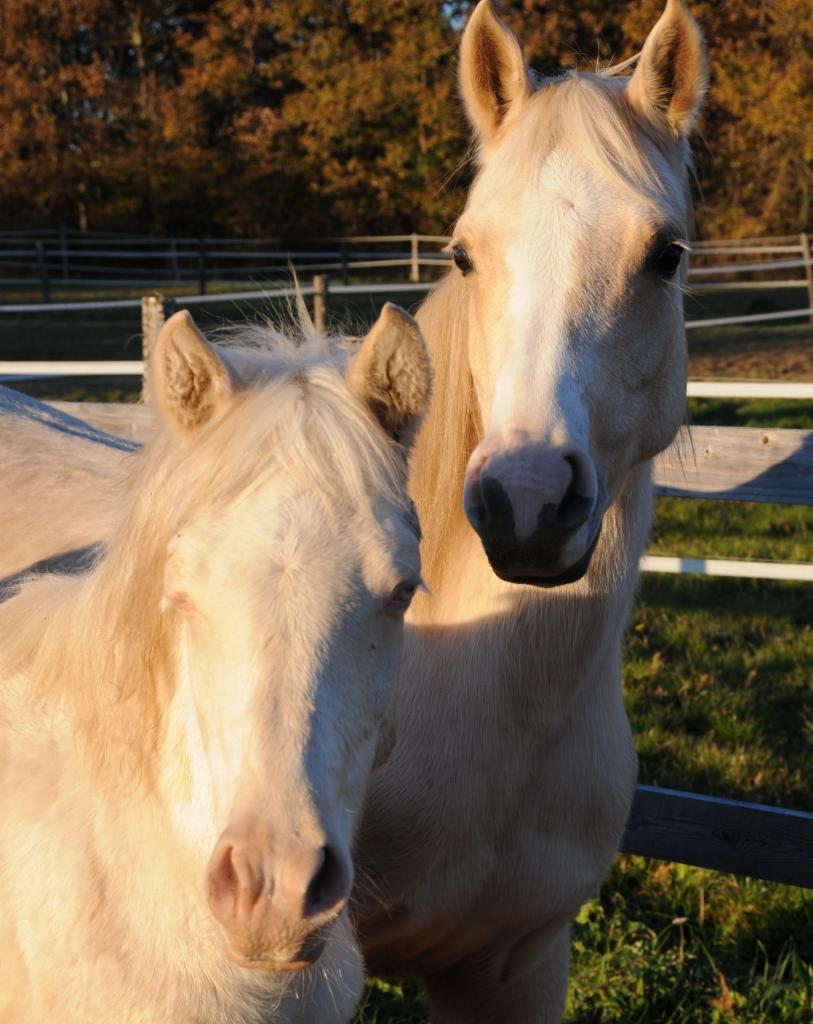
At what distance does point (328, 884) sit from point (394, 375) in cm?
82

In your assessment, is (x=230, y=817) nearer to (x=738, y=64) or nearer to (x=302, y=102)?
(x=738, y=64)

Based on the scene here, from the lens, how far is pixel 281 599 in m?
1.62

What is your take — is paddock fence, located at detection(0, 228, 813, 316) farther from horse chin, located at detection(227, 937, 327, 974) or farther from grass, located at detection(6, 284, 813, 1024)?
horse chin, located at detection(227, 937, 327, 974)

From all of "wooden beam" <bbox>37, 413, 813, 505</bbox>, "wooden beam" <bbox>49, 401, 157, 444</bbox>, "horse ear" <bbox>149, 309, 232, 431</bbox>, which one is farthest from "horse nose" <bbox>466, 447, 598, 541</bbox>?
"wooden beam" <bbox>49, 401, 157, 444</bbox>

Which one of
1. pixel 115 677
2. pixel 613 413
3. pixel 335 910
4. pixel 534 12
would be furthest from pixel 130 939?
pixel 534 12

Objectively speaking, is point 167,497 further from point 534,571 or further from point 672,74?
point 672,74

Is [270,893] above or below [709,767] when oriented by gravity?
above

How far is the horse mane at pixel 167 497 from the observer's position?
5.77ft

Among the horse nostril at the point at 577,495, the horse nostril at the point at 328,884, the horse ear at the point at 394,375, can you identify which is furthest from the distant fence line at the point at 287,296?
the horse nostril at the point at 328,884

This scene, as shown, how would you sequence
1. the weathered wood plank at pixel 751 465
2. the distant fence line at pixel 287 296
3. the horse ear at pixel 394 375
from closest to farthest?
the horse ear at pixel 394 375
the weathered wood plank at pixel 751 465
the distant fence line at pixel 287 296

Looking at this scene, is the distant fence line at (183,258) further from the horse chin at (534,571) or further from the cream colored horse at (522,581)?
the horse chin at (534,571)

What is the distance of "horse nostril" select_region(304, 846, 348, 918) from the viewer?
4.88 ft

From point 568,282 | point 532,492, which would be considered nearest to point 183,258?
point 568,282

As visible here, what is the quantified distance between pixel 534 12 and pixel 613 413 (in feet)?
65.1
